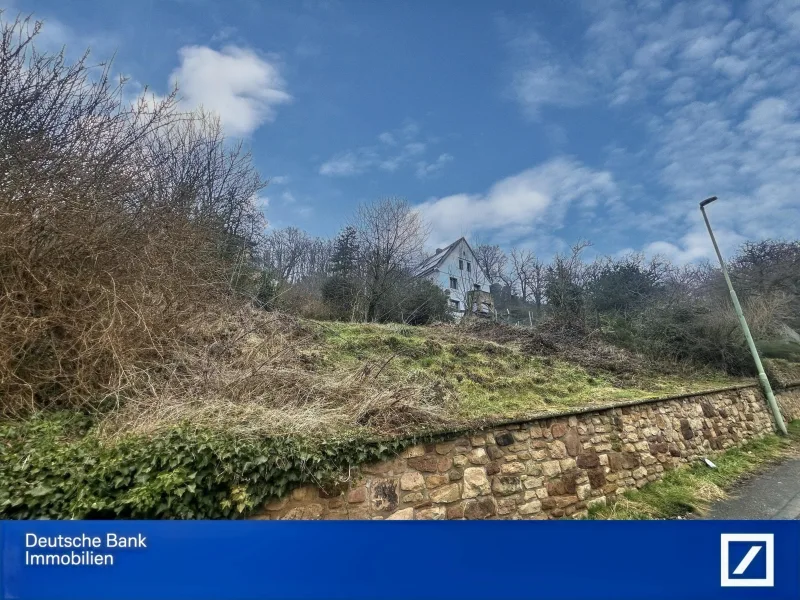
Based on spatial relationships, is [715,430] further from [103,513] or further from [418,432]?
[103,513]

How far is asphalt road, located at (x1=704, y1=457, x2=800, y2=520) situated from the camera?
19.2 feet

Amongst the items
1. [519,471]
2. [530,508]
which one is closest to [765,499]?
[530,508]

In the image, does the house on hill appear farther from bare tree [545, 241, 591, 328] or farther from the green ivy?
the green ivy

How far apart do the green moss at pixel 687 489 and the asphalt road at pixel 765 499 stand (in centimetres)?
18

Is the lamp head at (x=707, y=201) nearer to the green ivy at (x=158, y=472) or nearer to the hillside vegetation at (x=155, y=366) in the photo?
the hillside vegetation at (x=155, y=366)

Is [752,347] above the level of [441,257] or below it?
below

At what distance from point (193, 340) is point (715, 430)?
35.8 feet

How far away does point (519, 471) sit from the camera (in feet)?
16.0

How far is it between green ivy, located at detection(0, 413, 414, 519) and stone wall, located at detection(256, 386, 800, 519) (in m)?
0.23

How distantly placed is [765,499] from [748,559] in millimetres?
5856

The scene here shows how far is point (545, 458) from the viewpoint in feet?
17.1

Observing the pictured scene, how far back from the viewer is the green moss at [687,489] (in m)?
5.62

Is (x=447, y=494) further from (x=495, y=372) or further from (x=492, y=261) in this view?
(x=492, y=261)

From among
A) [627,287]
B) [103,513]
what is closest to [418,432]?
[103,513]
